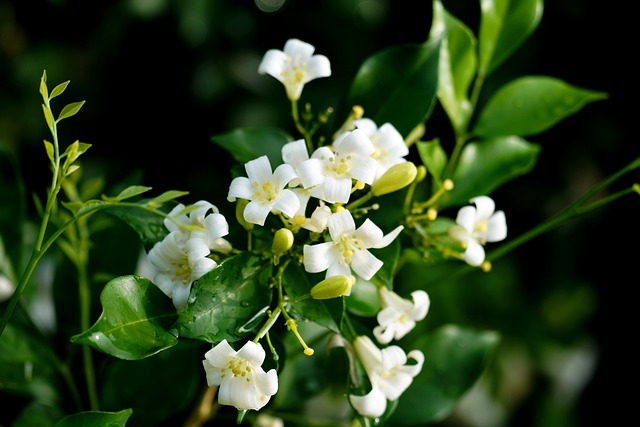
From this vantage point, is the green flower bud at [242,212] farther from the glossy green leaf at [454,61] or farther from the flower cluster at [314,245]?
the glossy green leaf at [454,61]

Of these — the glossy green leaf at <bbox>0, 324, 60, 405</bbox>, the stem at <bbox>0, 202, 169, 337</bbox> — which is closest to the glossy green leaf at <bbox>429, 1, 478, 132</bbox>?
the stem at <bbox>0, 202, 169, 337</bbox>

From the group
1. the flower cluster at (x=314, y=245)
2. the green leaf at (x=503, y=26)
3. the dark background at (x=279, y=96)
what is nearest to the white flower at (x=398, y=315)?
the flower cluster at (x=314, y=245)

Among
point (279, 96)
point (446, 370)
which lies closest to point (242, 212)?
point (446, 370)

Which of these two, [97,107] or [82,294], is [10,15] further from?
[82,294]

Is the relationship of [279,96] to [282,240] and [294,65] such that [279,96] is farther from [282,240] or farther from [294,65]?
[282,240]

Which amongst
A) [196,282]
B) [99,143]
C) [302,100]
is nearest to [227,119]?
[302,100]

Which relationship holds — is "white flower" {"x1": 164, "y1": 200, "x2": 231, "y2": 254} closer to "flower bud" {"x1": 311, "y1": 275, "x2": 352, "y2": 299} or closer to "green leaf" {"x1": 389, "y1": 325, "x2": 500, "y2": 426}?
"flower bud" {"x1": 311, "y1": 275, "x2": 352, "y2": 299}
